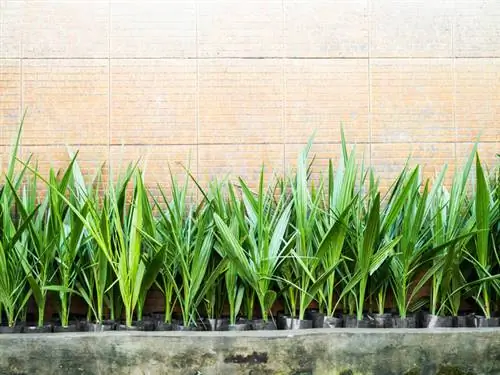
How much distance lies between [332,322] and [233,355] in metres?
0.47

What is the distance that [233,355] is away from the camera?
206 cm

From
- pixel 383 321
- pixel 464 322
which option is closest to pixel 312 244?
pixel 383 321

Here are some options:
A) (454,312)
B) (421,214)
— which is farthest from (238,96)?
(454,312)

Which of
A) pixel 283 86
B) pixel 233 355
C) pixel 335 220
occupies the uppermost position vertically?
pixel 283 86

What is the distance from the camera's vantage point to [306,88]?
288 cm

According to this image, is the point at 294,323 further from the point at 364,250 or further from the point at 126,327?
the point at 126,327

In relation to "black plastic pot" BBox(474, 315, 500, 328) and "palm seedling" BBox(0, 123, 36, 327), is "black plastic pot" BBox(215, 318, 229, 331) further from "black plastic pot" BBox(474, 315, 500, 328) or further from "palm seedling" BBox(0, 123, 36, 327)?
"black plastic pot" BBox(474, 315, 500, 328)

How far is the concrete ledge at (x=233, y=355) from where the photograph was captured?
6.73 feet

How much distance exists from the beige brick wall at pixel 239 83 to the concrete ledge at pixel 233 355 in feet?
3.20

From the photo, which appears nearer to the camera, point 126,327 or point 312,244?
point 126,327

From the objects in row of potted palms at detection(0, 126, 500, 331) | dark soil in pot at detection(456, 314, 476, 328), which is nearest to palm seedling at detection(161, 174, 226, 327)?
row of potted palms at detection(0, 126, 500, 331)

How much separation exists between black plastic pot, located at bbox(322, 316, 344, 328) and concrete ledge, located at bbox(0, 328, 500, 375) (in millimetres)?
265

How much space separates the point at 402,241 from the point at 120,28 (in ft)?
5.25

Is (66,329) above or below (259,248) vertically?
below
